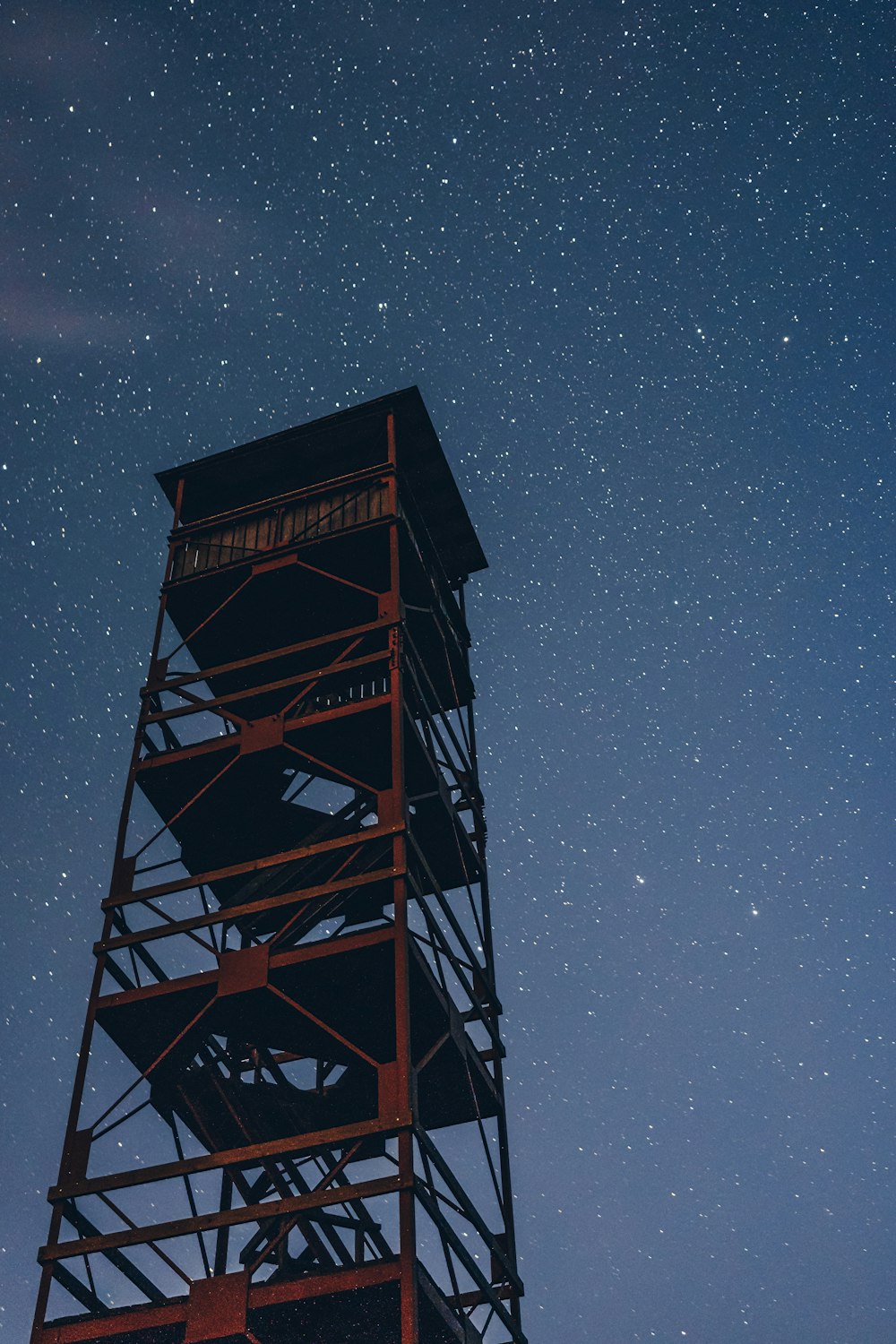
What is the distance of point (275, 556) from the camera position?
18.5 m

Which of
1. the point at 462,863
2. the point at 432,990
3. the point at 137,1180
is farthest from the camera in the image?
the point at 462,863

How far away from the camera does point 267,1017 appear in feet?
48.6

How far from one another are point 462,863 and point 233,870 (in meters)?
4.00

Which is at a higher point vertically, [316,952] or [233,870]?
[233,870]

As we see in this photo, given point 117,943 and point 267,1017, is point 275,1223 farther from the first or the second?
point 117,943

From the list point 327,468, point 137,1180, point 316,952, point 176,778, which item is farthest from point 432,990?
point 327,468

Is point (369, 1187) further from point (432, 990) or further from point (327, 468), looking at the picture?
point (327, 468)

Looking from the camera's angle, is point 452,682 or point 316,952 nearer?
point 316,952

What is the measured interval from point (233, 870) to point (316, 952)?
1.97 metres

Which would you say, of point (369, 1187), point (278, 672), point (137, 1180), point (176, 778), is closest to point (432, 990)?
point (369, 1187)

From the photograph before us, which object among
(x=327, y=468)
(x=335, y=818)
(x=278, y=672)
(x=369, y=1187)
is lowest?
(x=369, y=1187)

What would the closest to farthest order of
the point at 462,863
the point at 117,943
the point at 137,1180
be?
the point at 137,1180 → the point at 117,943 → the point at 462,863

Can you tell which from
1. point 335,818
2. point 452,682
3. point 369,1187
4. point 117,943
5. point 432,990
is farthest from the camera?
point 452,682

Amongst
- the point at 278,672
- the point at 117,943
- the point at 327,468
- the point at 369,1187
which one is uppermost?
the point at 327,468
